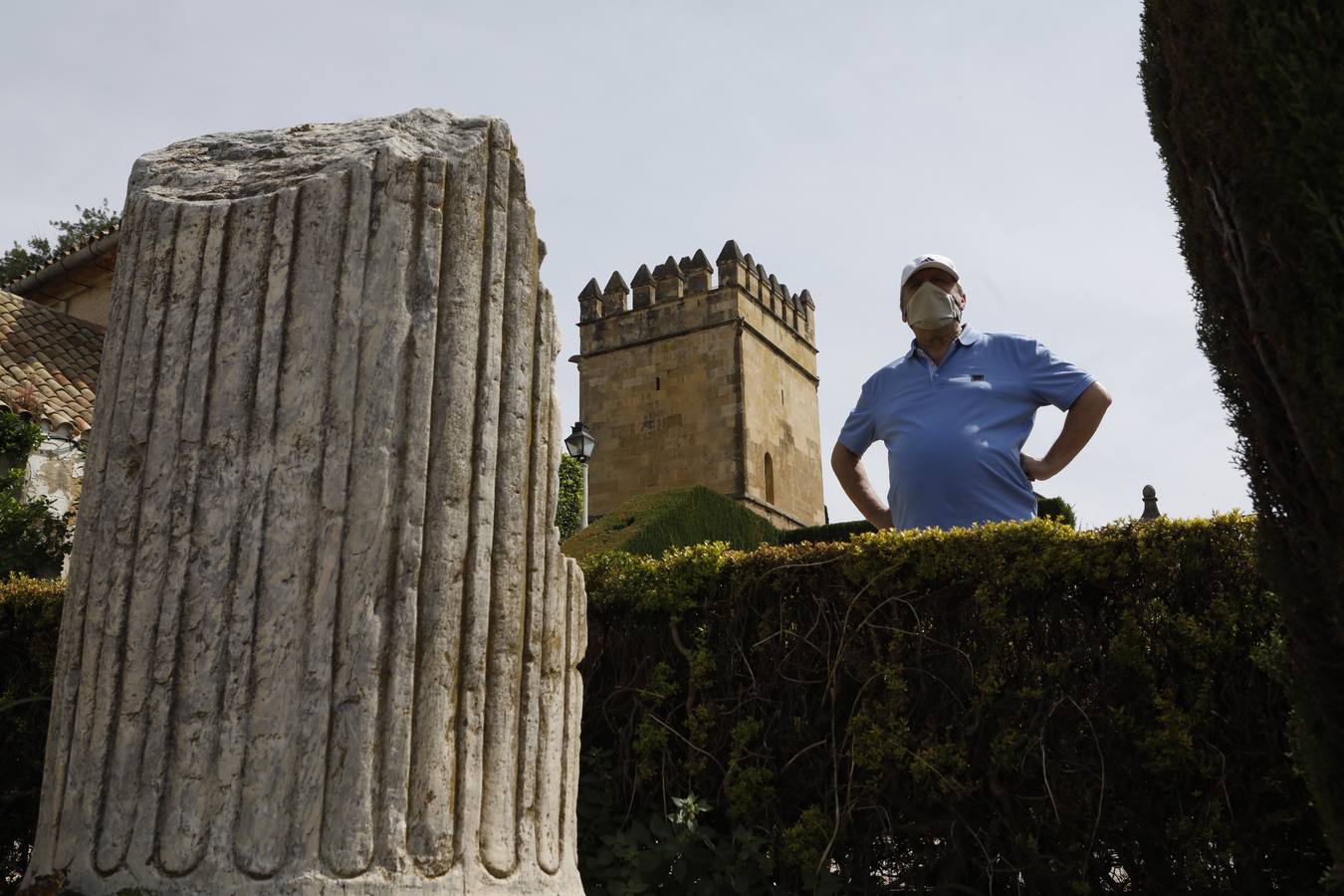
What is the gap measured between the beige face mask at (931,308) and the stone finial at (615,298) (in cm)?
2794

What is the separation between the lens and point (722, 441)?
29.8m

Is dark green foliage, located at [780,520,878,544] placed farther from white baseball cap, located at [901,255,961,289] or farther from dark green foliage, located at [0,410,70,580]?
white baseball cap, located at [901,255,961,289]

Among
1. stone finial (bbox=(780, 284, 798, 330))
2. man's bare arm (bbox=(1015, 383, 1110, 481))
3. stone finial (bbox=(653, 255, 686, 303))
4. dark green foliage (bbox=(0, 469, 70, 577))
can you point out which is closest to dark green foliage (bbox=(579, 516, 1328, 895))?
man's bare arm (bbox=(1015, 383, 1110, 481))

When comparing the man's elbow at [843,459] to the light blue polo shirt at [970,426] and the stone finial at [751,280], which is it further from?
the stone finial at [751,280]

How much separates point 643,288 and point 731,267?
2735 mm

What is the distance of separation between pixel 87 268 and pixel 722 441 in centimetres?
1803

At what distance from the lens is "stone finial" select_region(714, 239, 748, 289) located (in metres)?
30.8

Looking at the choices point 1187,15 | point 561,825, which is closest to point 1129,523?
point 1187,15

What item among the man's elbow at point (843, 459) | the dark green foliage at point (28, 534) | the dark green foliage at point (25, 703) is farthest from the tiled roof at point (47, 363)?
the man's elbow at point (843, 459)

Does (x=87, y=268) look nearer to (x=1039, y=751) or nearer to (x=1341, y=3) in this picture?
(x=1039, y=751)

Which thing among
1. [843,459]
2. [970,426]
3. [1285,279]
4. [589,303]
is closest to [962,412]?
[970,426]

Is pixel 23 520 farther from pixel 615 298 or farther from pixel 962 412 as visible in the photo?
pixel 615 298

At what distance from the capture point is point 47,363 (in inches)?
473

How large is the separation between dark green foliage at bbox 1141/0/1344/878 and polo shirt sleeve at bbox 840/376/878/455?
2342 millimetres
